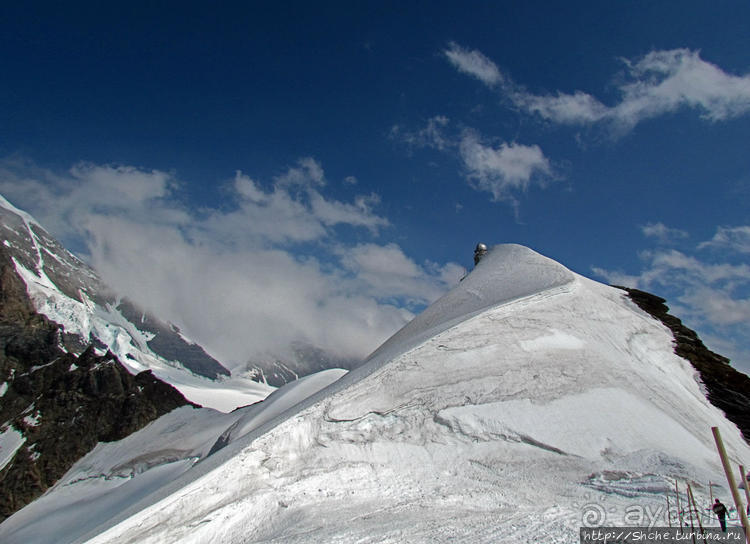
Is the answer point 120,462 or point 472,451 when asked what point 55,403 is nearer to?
point 120,462

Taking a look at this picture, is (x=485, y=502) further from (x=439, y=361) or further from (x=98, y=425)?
(x=98, y=425)

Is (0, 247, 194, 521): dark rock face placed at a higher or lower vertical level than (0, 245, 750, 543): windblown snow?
higher

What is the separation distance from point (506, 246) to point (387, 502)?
25832mm

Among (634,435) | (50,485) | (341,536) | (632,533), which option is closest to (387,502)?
(341,536)

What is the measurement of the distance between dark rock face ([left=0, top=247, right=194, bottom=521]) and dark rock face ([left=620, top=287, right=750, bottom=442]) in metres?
58.3

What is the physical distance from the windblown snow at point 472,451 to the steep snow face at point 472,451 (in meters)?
0.04

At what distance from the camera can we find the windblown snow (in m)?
7.84

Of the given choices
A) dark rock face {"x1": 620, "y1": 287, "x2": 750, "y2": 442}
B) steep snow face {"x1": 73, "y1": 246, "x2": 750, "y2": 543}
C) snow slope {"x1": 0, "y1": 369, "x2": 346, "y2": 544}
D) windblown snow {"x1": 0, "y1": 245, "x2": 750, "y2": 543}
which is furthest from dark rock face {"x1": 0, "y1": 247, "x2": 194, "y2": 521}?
dark rock face {"x1": 620, "y1": 287, "x2": 750, "y2": 442}

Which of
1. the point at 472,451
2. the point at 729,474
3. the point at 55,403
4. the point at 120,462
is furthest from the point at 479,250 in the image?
the point at 55,403

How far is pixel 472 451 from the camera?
10219 millimetres

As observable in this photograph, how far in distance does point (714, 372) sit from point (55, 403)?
237 feet

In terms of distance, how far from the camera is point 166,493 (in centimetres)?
890

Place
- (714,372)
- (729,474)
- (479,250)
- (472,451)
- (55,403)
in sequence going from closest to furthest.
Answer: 1. (729,474)
2. (472,451)
3. (714,372)
4. (479,250)
5. (55,403)

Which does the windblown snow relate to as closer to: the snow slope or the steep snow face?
the steep snow face
